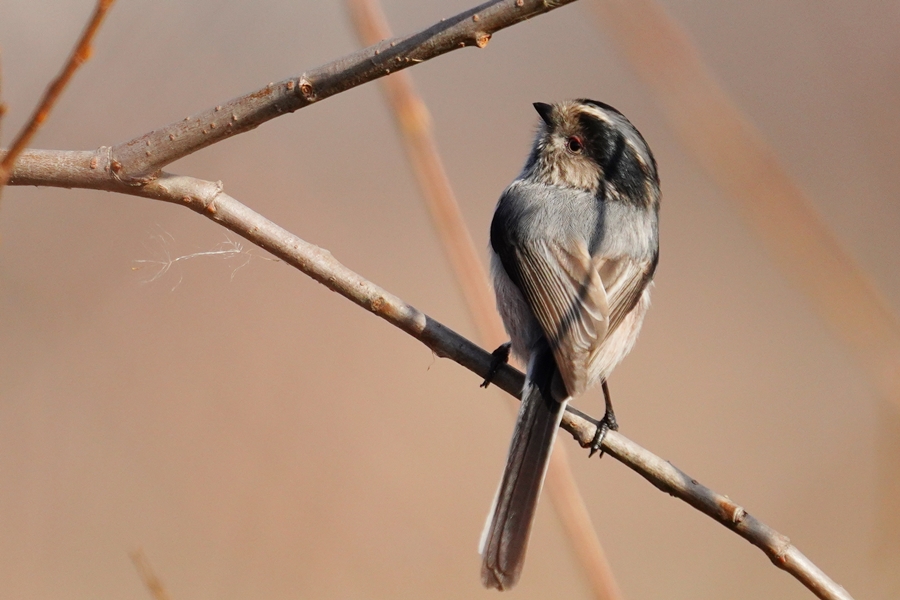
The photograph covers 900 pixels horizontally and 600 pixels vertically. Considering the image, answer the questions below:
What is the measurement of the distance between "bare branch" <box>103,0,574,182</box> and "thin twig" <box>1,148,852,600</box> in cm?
6

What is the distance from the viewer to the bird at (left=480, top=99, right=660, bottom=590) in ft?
5.40

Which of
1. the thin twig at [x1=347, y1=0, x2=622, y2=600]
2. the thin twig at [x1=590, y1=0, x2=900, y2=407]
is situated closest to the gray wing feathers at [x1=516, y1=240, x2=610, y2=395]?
the thin twig at [x1=347, y1=0, x2=622, y2=600]

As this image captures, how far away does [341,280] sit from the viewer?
1.49m

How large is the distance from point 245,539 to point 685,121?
2.58 metres

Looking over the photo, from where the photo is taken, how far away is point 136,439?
10.4 feet

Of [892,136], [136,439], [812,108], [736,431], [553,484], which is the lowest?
[553,484]

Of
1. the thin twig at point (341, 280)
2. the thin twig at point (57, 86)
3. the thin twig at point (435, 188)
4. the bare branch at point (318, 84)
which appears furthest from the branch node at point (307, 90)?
the thin twig at point (57, 86)

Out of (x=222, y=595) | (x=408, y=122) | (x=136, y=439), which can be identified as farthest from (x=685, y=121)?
(x=136, y=439)

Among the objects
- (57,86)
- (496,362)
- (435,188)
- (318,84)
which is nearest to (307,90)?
(318,84)

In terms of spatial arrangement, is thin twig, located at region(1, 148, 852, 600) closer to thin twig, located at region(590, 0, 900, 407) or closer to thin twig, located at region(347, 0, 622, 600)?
thin twig, located at region(347, 0, 622, 600)

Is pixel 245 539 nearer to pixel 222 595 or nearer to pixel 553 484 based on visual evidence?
pixel 222 595

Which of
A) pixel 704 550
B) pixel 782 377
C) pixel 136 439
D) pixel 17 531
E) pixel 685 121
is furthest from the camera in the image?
pixel 782 377

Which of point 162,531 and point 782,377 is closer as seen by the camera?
point 162,531

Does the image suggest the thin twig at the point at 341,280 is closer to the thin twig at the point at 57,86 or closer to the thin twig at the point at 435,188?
the thin twig at the point at 435,188
